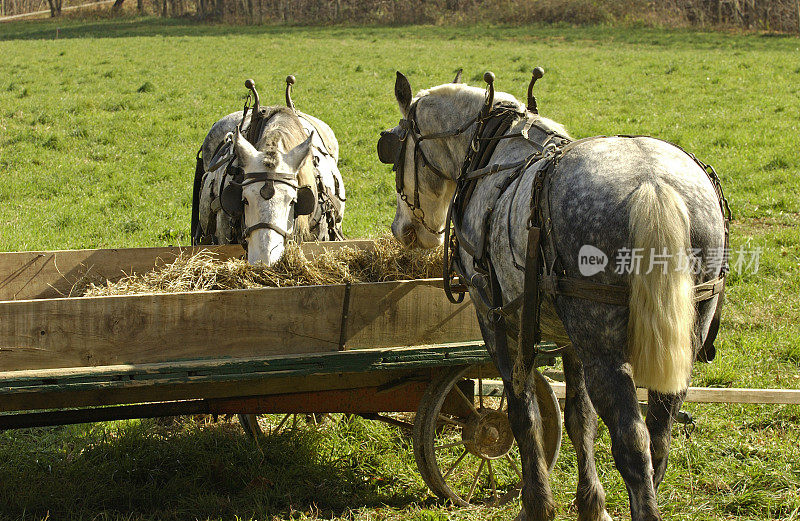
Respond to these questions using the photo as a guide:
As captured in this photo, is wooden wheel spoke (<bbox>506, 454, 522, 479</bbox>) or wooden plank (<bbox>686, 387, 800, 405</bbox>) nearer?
wooden wheel spoke (<bbox>506, 454, 522, 479</bbox>)

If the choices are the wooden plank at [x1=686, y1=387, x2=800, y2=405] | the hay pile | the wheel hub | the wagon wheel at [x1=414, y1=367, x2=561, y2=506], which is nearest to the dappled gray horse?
the hay pile

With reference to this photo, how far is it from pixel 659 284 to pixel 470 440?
1.88 m

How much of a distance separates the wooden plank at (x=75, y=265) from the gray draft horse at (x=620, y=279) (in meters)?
1.84

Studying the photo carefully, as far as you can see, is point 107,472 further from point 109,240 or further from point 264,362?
point 109,240

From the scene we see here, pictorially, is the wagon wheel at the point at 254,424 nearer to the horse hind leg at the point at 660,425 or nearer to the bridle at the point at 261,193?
the bridle at the point at 261,193

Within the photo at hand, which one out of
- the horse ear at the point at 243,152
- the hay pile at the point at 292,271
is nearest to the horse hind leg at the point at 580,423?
the hay pile at the point at 292,271

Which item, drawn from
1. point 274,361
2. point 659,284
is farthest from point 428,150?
point 659,284

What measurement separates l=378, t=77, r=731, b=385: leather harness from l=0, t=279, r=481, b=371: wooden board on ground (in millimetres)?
242

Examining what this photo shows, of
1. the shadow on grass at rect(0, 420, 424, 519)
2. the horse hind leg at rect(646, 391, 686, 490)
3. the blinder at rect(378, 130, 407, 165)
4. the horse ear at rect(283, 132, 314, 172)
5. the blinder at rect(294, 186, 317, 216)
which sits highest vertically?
the blinder at rect(378, 130, 407, 165)

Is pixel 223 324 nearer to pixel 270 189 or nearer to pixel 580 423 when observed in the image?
pixel 270 189

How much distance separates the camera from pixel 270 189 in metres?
4.56

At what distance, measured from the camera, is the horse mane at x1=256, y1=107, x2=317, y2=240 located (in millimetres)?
4973

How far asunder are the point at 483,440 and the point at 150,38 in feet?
74.3

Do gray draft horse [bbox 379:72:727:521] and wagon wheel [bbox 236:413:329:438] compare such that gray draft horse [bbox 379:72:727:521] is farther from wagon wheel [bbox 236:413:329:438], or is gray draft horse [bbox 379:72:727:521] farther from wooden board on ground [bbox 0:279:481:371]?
wagon wheel [bbox 236:413:329:438]
